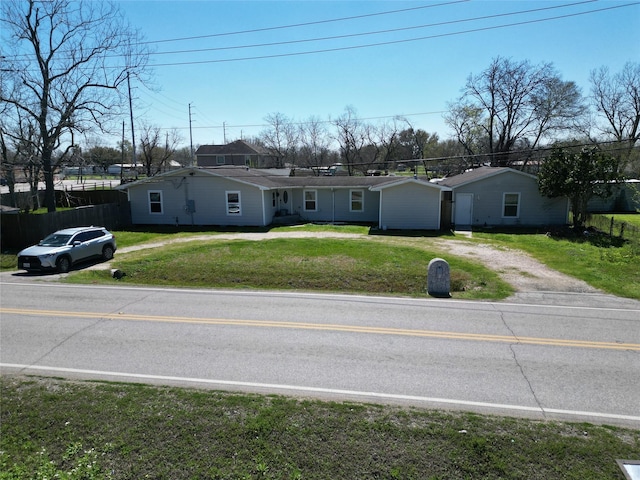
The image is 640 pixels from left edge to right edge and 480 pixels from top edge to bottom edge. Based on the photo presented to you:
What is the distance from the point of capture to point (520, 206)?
1014 inches

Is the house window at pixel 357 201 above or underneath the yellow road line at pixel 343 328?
above

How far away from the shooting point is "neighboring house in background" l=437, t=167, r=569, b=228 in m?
25.5

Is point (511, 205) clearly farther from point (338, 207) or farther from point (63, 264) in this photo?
point (63, 264)

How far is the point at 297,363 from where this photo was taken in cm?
793

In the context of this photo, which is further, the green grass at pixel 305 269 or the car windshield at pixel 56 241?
the car windshield at pixel 56 241

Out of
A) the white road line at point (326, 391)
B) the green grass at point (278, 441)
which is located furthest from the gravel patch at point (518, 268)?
the green grass at point (278, 441)

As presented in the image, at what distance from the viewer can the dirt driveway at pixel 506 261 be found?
1418cm

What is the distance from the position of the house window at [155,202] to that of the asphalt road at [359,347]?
51.5 feet

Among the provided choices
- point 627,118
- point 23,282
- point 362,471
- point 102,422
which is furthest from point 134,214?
point 627,118

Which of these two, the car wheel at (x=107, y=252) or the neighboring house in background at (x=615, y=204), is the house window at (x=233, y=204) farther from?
the neighboring house in background at (x=615, y=204)

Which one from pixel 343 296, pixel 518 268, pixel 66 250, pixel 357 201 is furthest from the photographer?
pixel 357 201

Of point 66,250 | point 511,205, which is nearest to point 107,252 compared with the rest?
point 66,250

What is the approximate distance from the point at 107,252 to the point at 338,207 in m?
15.1

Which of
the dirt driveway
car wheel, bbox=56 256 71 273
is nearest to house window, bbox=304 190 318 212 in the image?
the dirt driveway
